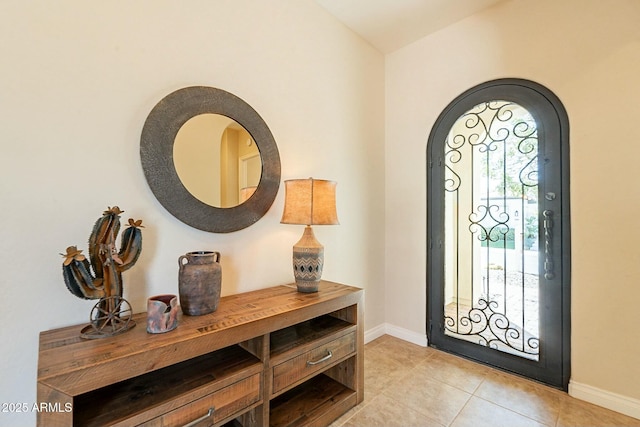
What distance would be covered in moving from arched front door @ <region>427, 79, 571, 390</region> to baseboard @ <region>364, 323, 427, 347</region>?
0.09 meters

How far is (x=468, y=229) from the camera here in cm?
230

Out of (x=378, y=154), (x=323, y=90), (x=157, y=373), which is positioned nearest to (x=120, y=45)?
(x=323, y=90)

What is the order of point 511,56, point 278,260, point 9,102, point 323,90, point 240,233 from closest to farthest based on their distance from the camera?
point 9,102
point 240,233
point 278,260
point 511,56
point 323,90

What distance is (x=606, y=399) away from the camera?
5.46 feet

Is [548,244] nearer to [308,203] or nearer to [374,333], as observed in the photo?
[374,333]

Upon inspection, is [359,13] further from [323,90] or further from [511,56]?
[511,56]

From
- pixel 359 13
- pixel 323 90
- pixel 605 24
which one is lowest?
pixel 323 90

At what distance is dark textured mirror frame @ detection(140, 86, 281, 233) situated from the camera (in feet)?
4.39

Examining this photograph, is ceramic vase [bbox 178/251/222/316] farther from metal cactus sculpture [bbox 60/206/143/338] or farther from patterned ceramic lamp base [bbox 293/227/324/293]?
patterned ceramic lamp base [bbox 293/227/324/293]

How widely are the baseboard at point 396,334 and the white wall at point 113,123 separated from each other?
1192 mm

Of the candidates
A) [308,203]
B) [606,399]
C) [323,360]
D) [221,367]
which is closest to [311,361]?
[323,360]

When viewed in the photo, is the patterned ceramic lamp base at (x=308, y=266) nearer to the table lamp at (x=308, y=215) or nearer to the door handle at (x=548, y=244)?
the table lamp at (x=308, y=215)

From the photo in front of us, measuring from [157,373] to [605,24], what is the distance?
10.6 feet

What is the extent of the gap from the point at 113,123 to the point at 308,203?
1.03 meters
